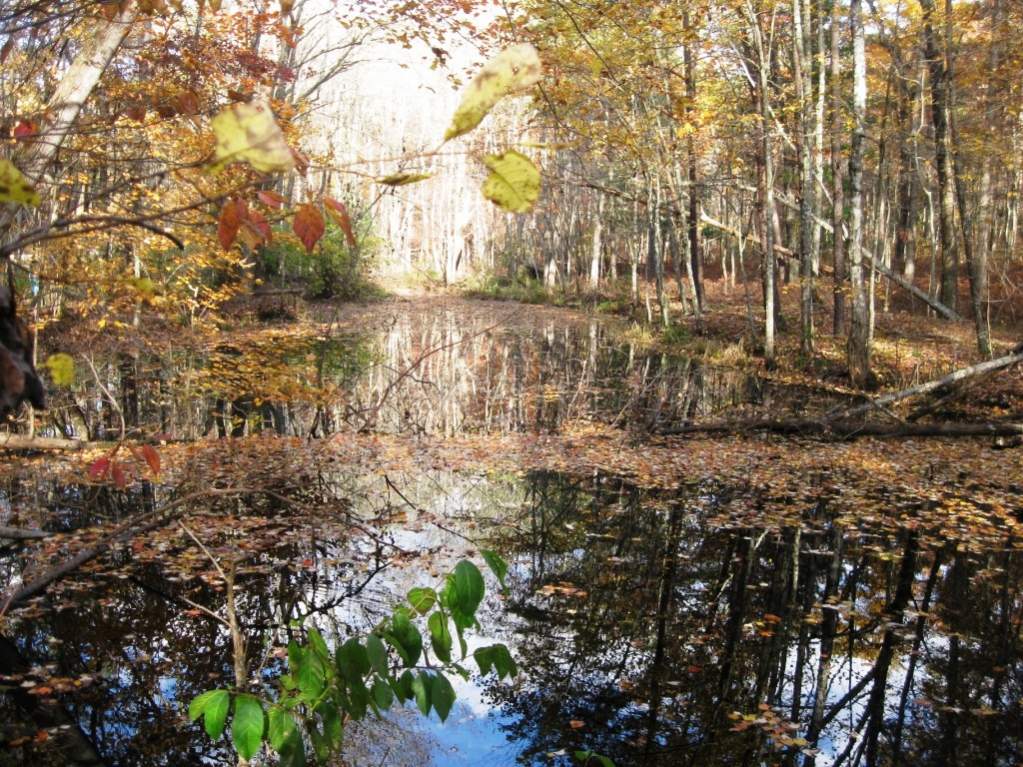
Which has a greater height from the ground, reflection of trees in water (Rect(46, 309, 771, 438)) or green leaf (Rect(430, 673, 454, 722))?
green leaf (Rect(430, 673, 454, 722))

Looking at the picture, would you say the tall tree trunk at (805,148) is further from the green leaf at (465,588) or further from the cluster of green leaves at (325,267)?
the cluster of green leaves at (325,267)

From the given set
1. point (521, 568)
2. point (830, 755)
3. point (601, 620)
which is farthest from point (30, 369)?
point (521, 568)

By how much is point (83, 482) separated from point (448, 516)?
14.2 ft

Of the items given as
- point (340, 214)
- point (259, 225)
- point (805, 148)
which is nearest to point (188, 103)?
point (259, 225)

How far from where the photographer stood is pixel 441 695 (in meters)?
1.58

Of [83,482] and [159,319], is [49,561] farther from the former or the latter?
[159,319]

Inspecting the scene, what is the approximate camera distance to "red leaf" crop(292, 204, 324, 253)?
108 centimetres

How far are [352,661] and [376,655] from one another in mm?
83

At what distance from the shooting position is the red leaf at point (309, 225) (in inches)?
42.7

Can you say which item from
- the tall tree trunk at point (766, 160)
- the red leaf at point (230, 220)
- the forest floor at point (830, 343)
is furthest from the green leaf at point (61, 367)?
the tall tree trunk at point (766, 160)

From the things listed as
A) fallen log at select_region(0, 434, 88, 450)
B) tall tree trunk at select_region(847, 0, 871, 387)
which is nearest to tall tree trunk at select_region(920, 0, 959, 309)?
Result: tall tree trunk at select_region(847, 0, 871, 387)

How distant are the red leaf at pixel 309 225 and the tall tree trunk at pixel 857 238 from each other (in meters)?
14.0

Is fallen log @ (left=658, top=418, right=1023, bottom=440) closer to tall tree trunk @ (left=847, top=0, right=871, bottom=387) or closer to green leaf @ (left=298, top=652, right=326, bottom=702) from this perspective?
tall tree trunk @ (left=847, top=0, right=871, bottom=387)

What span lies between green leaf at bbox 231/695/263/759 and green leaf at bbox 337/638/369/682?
250 millimetres
